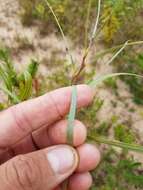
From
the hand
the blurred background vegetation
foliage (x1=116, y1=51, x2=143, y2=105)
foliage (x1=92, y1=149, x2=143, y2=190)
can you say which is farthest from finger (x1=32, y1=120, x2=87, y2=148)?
foliage (x1=116, y1=51, x2=143, y2=105)

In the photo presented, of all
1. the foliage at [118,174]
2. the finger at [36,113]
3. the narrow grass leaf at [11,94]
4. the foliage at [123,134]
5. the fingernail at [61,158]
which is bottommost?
the foliage at [118,174]

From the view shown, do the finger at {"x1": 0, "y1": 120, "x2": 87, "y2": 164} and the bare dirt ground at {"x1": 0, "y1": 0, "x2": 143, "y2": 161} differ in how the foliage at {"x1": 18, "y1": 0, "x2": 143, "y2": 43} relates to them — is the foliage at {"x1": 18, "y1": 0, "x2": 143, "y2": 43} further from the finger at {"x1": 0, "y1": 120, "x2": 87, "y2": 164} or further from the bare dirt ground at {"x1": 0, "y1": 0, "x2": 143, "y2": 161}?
the finger at {"x1": 0, "y1": 120, "x2": 87, "y2": 164}

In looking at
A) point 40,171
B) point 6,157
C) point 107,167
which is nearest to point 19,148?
point 6,157

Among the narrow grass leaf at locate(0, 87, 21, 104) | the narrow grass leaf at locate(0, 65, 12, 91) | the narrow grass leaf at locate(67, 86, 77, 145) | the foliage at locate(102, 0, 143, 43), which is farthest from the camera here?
the foliage at locate(102, 0, 143, 43)

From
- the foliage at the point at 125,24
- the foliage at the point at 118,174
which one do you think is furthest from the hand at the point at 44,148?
the foliage at the point at 125,24

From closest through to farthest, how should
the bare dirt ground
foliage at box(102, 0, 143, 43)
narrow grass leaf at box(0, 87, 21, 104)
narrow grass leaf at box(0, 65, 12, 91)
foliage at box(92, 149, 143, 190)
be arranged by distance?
1. narrow grass leaf at box(0, 87, 21, 104)
2. narrow grass leaf at box(0, 65, 12, 91)
3. foliage at box(92, 149, 143, 190)
4. the bare dirt ground
5. foliage at box(102, 0, 143, 43)

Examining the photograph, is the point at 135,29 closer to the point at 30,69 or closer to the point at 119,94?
the point at 119,94

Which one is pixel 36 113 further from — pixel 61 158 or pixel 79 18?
pixel 79 18

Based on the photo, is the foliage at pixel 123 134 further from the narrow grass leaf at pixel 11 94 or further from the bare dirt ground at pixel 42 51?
the narrow grass leaf at pixel 11 94
